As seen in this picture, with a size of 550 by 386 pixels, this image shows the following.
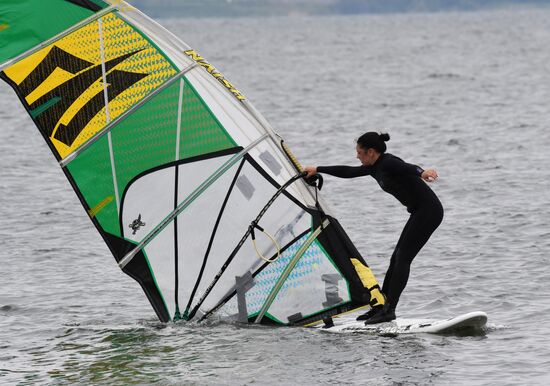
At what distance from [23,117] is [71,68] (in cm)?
2863

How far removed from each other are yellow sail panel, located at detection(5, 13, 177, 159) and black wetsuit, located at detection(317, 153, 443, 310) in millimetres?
2037

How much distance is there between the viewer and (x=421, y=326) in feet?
35.5

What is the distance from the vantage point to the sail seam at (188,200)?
10556mm

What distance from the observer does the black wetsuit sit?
10070 mm

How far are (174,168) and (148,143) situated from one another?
361mm

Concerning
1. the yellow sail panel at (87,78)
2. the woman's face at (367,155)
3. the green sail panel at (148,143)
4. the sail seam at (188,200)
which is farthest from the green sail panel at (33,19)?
the woman's face at (367,155)

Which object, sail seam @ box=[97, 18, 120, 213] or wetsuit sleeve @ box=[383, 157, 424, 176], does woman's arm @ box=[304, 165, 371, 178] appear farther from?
sail seam @ box=[97, 18, 120, 213]

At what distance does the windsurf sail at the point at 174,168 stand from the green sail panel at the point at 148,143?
1 cm

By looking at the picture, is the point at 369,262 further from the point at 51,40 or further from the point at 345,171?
the point at 51,40

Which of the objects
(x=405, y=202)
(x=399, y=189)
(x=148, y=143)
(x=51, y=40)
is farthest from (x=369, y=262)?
(x=51, y=40)

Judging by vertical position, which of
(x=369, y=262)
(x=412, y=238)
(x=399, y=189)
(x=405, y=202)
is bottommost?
(x=369, y=262)

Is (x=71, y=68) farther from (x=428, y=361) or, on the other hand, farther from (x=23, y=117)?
(x=23, y=117)

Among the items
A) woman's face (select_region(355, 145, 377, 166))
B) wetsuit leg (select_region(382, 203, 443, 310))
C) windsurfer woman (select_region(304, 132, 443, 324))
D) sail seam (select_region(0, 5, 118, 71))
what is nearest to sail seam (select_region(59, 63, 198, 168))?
sail seam (select_region(0, 5, 118, 71))

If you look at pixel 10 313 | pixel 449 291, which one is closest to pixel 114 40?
pixel 10 313
